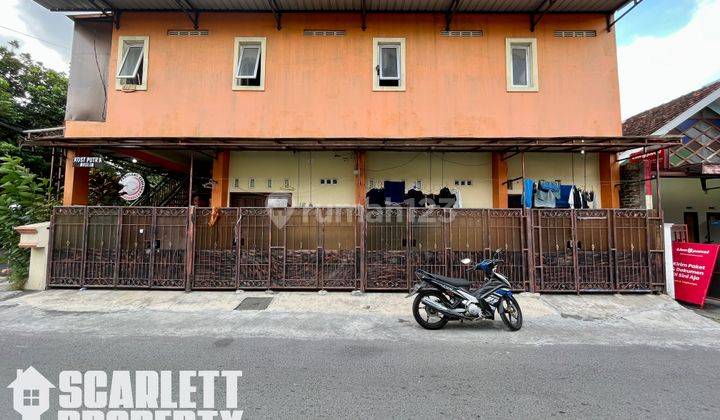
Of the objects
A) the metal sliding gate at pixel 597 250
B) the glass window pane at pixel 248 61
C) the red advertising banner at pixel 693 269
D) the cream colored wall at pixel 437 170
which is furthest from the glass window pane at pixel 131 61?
the red advertising banner at pixel 693 269

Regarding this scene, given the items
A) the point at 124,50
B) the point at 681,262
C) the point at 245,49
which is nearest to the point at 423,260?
the point at 681,262

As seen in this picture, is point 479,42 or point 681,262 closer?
point 681,262

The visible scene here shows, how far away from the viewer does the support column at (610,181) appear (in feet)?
32.2

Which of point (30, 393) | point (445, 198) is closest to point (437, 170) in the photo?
point (445, 198)

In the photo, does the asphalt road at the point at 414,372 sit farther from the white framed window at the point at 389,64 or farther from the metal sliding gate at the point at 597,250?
the white framed window at the point at 389,64

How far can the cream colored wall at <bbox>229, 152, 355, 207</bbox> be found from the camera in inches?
403

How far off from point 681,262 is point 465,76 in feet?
23.9

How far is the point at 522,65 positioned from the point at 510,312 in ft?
25.9

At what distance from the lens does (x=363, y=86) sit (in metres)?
9.94

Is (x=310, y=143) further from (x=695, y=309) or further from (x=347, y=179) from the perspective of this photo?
(x=695, y=309)

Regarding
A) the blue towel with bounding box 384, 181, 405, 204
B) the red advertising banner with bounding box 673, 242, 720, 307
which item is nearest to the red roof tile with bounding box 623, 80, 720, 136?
the red advertising banner with bounding box 673, 242, 720, 307

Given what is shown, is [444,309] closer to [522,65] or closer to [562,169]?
[562,169]

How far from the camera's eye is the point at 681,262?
8195 millimetres

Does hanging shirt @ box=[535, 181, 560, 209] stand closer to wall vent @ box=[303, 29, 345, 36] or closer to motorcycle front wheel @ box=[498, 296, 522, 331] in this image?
motorcycle front wheel @ box=[498, 296, 522, 331]
